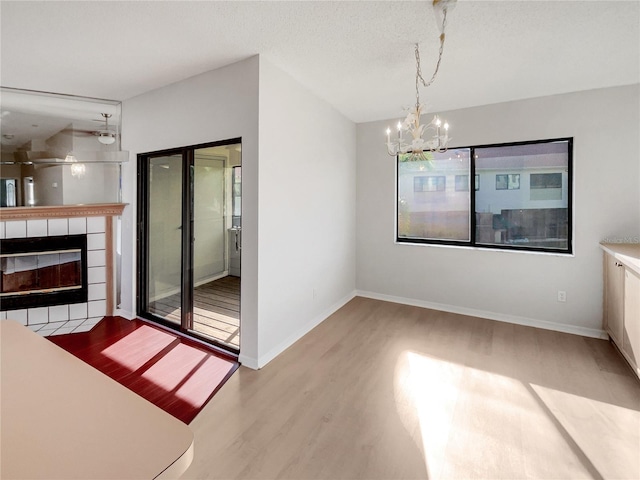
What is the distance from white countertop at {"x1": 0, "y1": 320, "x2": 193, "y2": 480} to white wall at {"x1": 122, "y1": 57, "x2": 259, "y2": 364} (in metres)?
1.94

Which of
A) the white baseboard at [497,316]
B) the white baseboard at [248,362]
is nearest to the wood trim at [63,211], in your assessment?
the white baseboard at [248,362]

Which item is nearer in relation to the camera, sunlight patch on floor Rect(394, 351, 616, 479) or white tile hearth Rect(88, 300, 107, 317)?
sunlight patch on floor Rect(394, 351, 616, 479)

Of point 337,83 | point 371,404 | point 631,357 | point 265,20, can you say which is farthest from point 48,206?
point 631,357

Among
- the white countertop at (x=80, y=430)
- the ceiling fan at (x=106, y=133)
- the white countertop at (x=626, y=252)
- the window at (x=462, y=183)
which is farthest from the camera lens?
the window at (x=462, y=183)

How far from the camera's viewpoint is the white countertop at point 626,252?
2.42m

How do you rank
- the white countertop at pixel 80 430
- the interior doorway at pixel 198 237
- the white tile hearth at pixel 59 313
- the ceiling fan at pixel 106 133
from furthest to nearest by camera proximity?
the ceiling fan at pixel 106 133, the white tile hearth at pixel 59 313, the interior doorway at pixel 198 237, the white countertop at pixel 80 430

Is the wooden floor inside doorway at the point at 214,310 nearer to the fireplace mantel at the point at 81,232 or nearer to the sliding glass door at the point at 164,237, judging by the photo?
the sliding glass door at the point at 164,237

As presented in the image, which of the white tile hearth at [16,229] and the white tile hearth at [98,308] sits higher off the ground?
the white tile hearth at [16,229]

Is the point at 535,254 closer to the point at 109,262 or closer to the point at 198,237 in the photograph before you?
the point at 198,237

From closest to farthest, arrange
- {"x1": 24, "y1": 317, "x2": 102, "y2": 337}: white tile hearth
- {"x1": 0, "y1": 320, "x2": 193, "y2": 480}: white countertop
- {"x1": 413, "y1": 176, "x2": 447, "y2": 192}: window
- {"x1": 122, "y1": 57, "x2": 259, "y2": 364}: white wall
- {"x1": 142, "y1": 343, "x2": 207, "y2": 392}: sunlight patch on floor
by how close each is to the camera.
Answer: {"x1": 0, "y1": 320, "x2": 193, "y2": 480}: white countertop → {"x1": 142, "y1": 343, "x2": 207, "y2": 392}: sunlight patch on floor → {"x1": 122, "y1": 57, "x2": 259, "y2": 364}: white wall → {"x1": 24, "y1": 317, "x2": 102, "y2": 337}: white tile hearth → {"x1": 413, "y1": 176, "x2": 447, "y2": 192}: window

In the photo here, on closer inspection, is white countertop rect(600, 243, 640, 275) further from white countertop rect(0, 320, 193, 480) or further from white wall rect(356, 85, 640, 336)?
white countertop rect(0, 320, 193, 480)

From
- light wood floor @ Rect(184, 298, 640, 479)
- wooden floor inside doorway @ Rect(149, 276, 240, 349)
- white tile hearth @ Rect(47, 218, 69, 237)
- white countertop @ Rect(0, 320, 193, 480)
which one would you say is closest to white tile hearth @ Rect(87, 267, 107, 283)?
white tile hearth @ Rect(47, 218, 69, 237)

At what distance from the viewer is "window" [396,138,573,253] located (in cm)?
364

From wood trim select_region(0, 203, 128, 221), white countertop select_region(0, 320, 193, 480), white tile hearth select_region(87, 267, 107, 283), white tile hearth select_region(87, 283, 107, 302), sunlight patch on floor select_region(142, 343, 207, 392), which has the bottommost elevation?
sunlight patch on floor select_region(142, 343, 207, 392)
